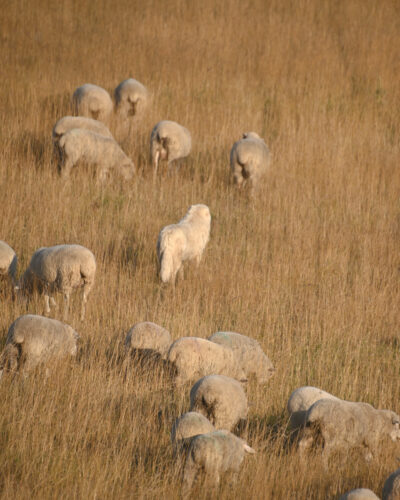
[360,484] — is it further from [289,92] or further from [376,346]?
[289,92]

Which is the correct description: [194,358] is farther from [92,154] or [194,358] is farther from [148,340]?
[92,154]

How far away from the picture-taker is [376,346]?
7023mm

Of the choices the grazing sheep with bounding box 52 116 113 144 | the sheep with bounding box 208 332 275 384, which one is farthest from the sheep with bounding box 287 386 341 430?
the grazing sheep with bounding box 52 116 113 144

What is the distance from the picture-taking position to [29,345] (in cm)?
Answer: 531

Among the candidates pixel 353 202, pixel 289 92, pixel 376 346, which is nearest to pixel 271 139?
pixel 289 92

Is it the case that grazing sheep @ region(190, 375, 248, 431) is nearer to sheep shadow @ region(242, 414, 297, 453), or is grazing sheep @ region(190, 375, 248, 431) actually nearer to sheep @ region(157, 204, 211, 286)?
sheep shadow @ region(242, 414, 297, 453)

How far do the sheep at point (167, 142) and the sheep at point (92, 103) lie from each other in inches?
82.6

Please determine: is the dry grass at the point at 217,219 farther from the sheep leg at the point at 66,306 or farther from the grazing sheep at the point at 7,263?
the grazing sheep at the point at 7,263

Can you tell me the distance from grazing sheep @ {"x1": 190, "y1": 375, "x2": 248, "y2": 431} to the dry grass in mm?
297

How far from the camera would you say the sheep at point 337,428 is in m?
4.35

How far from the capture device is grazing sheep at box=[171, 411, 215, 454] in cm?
402

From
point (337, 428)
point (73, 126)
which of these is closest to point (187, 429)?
point (337, 428)

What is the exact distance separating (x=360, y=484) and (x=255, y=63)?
1315 cm

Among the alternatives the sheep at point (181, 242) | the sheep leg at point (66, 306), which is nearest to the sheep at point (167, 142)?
the sheep at point (181, 242)
